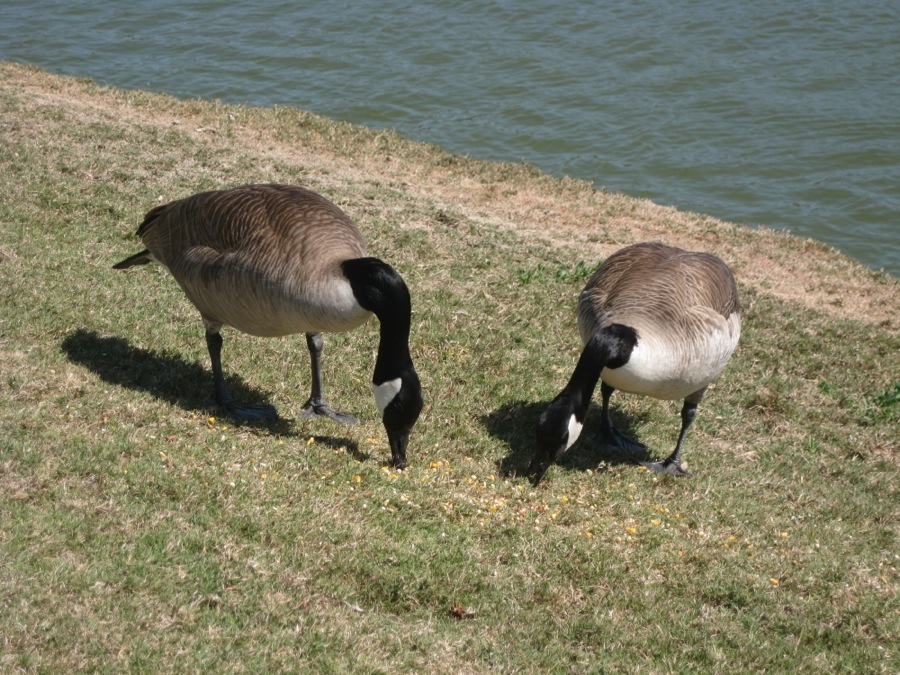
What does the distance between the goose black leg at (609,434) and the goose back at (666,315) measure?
48 centimetres

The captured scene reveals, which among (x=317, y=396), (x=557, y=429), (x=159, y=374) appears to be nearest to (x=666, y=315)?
(x=557, y=429)

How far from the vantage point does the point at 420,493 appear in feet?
20.1

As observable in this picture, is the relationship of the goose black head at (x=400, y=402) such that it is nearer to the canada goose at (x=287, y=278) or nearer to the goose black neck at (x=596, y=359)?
the canada goose at (x=287, y=278)

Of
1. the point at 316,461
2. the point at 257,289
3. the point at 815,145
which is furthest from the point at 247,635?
the point at 815,145

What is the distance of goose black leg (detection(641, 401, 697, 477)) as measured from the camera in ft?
24.3

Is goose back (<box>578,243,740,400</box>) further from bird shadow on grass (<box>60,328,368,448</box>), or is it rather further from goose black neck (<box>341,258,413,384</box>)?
bird shadow on grass (<box>60,328,368,448</box>)

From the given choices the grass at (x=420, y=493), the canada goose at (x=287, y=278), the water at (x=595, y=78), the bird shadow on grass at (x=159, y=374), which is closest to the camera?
the grass at (x=420, y=493)

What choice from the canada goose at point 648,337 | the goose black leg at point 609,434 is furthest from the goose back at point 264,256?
the goose black leg at point 609,434

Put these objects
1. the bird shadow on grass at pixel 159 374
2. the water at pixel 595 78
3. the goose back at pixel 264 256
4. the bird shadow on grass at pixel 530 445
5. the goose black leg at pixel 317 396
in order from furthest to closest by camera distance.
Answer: the water at pixel 595 78 → the goose black leg at pixel 317 396 → the bird shadow on grass at pixel 530 445 → the bird shadow on grass at pixel 159 374 → the goose back at pixel 264 256

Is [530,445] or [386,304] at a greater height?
[386,304]

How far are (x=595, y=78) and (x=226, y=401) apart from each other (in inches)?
706

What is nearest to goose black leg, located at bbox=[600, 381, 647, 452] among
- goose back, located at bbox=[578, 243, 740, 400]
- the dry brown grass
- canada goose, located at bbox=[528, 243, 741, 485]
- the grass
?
canada goose, located at bbox=[528, 243, 741, 485]

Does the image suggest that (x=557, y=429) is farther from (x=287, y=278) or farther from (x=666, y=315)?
(x=287, y=278)

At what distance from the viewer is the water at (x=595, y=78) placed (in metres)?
19.1
